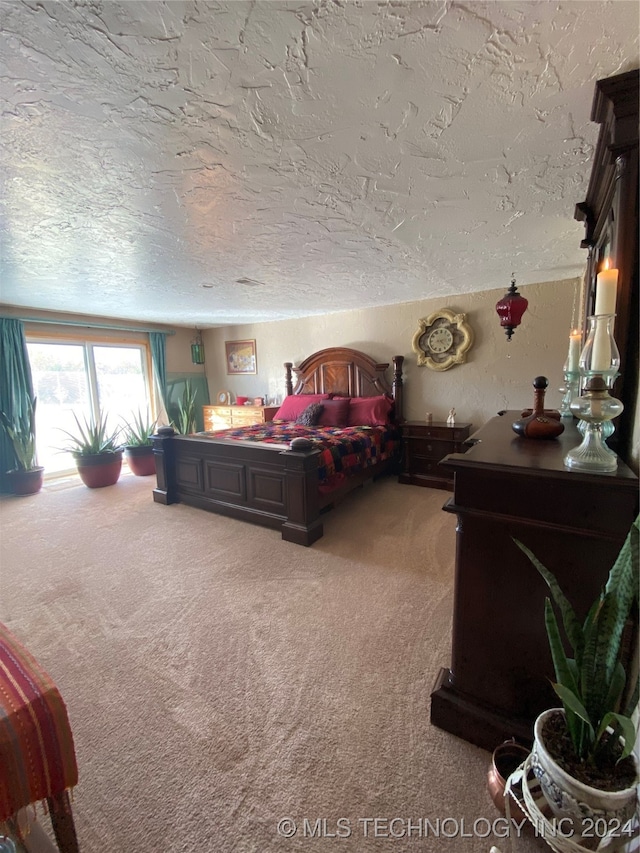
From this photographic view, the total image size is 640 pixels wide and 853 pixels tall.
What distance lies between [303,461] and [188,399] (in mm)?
3605

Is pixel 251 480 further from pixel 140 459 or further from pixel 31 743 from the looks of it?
pixel 140 459

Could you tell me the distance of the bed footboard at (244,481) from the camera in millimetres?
2736

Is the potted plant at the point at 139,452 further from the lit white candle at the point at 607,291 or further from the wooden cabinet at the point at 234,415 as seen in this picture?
the lit white candle at the point at 607,291

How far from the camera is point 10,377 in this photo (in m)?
4.09

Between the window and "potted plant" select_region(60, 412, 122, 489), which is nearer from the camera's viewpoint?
"potted plant" select_region(60, 412, 122, 489)

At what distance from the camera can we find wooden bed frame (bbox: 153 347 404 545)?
2740mm

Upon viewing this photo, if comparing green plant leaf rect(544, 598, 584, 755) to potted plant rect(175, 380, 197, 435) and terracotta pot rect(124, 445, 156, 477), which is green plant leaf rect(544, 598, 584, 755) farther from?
potted plant rect(175, 380, 197, 435)

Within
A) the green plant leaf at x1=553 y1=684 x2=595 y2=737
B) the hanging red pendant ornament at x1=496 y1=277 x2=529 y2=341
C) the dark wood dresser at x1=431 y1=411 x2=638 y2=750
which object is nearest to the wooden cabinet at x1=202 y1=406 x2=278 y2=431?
the hanging red pendant ornament at x1=496 y1=277 x2=529 y2=341

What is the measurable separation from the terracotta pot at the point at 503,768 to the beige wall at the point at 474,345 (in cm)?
339

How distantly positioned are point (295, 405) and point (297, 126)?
3671 millimetres

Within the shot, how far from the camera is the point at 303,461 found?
8.87 feet

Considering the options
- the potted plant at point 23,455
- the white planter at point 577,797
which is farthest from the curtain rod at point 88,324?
the white planter at point 577,797

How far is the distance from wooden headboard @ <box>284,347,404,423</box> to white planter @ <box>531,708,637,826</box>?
3.66 metres

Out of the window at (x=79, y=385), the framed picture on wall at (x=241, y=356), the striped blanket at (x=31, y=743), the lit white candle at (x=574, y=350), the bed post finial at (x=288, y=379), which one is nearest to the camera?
the striped blanket at (x=31, y=743)
